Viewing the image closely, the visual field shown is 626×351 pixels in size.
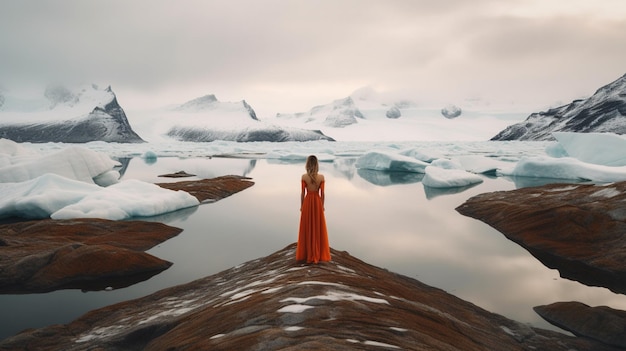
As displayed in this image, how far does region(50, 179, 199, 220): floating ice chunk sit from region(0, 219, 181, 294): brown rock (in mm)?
2894

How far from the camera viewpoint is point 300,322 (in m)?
5.25

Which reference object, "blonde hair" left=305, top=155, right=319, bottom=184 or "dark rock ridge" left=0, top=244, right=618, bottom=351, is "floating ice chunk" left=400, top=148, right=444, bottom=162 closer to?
"dark rock ridge" left=0, top=244, right=618, bottom=351

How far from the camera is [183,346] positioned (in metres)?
5.57

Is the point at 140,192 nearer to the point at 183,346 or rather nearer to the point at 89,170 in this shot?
the point at 89,170

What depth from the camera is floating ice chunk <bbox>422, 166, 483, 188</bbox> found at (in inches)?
1247

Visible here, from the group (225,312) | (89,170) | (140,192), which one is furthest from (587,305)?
(89,170)

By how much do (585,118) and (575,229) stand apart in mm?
167580

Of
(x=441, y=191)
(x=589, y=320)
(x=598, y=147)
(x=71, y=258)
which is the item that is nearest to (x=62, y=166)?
(x=71, y=258)

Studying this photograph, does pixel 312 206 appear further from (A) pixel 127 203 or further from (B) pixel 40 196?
(B) pixel 40 196

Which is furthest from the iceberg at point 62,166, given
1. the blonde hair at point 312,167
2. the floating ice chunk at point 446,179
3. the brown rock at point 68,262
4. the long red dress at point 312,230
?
the floating ice chunk at point 446,179

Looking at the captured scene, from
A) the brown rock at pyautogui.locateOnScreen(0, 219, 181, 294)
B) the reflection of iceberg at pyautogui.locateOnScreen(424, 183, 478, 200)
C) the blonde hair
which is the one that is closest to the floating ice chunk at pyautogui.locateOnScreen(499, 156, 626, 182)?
the reflection of iceberg at pyautogui.locateOnScreen(424, 183, 478, 200)

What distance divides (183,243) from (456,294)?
9760mm

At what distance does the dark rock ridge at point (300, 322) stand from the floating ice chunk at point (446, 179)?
2244 cm

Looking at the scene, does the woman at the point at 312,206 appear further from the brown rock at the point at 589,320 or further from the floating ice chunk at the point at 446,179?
the floating ice chunk at the point at 446,179
